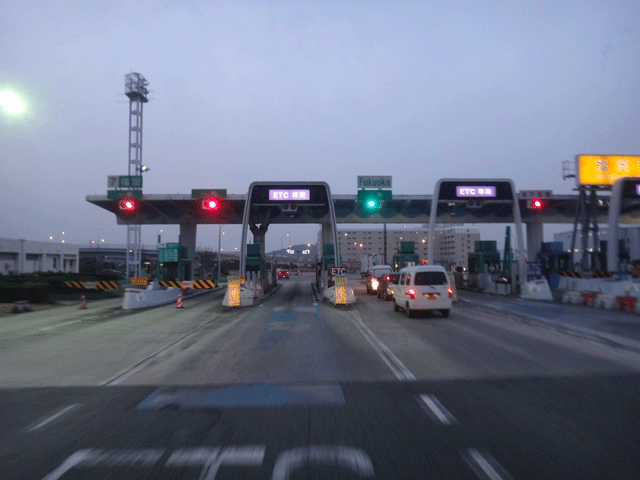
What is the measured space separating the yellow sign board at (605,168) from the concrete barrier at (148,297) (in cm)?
2678

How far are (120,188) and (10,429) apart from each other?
1144 inches

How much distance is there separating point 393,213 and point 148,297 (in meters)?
23.8

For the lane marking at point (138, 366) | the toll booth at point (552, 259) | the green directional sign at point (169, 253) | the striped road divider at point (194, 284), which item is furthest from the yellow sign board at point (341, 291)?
the toll booth at point (552, 259)

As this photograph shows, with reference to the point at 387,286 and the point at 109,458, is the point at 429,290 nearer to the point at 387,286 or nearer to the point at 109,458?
the point at 387,286

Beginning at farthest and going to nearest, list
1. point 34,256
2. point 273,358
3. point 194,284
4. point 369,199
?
point 34,256
point 369,199
point 194,284
point 273,358

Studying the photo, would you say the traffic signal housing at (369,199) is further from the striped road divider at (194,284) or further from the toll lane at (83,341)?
the toll lane at (83,341)

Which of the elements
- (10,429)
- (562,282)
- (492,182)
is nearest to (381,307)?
(492,182)

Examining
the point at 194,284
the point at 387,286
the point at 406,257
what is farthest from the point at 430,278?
the point at 406,257

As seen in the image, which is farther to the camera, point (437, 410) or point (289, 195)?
point (289, 195)

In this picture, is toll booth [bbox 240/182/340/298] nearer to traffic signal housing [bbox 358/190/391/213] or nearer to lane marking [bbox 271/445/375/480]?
traffic signal housing [bbox 358/190/391/213]

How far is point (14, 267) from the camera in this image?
65.0 meters

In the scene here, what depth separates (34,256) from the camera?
70.4 metres

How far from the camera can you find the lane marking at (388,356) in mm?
9516

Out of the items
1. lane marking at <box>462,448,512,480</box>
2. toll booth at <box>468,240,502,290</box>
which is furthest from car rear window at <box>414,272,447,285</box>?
toll booth at <box>468,240,502,290</box>
